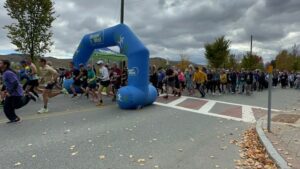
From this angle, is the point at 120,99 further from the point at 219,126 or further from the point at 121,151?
the point at 121,151

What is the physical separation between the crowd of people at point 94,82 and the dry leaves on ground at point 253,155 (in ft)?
19.4

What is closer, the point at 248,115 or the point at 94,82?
the point at 248,115

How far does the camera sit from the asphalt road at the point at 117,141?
5.59m

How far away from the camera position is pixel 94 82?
1409 centimetres

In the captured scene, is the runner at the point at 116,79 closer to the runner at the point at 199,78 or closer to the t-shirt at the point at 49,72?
the t-shirt at the point at 49,72

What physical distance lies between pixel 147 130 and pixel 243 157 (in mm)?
2764

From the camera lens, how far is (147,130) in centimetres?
827

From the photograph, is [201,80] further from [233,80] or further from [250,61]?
[250,61]

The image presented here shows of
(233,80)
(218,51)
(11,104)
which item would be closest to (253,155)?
(11,104)

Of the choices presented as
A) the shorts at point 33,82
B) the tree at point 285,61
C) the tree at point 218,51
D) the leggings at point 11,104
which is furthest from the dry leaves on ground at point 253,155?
the tree at point 285,61

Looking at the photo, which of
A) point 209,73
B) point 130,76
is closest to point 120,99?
point 130,76

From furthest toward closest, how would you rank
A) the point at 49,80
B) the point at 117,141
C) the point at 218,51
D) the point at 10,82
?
the point at 218,51
the point at 49,80
the point at 10,82
the point at 117,141

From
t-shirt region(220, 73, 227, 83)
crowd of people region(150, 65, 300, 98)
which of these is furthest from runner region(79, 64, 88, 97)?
t-shirt region(220, 73, 227, 83)

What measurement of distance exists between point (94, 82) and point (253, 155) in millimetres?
9004
